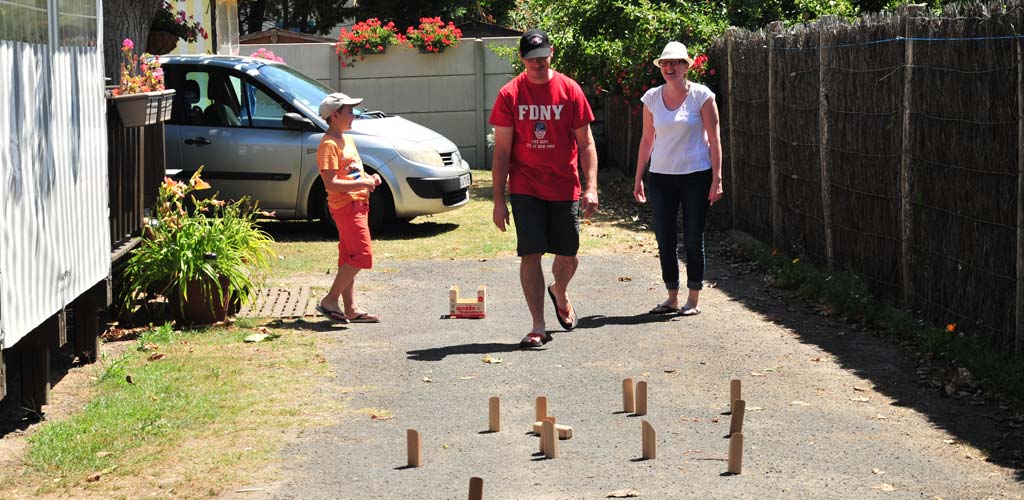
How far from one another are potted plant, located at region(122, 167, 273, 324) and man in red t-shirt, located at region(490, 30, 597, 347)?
2.07 m

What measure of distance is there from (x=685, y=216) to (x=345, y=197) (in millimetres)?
2374

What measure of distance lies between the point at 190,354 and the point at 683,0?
963cm

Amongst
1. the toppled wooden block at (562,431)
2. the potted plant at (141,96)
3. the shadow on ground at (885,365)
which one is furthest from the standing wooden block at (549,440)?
the potted plant at (141,96)

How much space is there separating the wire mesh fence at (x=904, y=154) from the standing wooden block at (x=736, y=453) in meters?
2.28

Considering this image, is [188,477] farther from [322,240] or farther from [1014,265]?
[322,240]

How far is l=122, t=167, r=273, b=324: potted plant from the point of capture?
28.6ft

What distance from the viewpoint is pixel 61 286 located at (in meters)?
6.42

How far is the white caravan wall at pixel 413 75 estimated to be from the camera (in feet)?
67.7

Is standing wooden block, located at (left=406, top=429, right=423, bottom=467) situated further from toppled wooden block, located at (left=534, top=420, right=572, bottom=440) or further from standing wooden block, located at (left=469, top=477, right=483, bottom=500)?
standing wooden block, located at (left=469, top=477, right=483, bottom=500)

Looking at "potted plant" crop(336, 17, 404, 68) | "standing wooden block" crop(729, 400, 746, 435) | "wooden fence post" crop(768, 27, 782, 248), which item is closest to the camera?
"standing wooden block" crop(729, 400, 746, 435)

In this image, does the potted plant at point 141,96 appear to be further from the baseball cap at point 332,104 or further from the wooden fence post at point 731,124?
the wooden fence post at point 731,124

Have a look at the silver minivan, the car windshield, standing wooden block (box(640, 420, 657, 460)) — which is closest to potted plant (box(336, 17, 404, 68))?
the car windshield

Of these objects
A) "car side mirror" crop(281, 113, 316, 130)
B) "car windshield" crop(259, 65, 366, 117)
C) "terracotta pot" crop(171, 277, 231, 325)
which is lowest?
"terracotta pot" crop(171, 277, 231, 325)

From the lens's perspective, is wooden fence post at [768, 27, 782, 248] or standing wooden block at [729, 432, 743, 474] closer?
standing wooden block at [729, 432, 743, 474]
